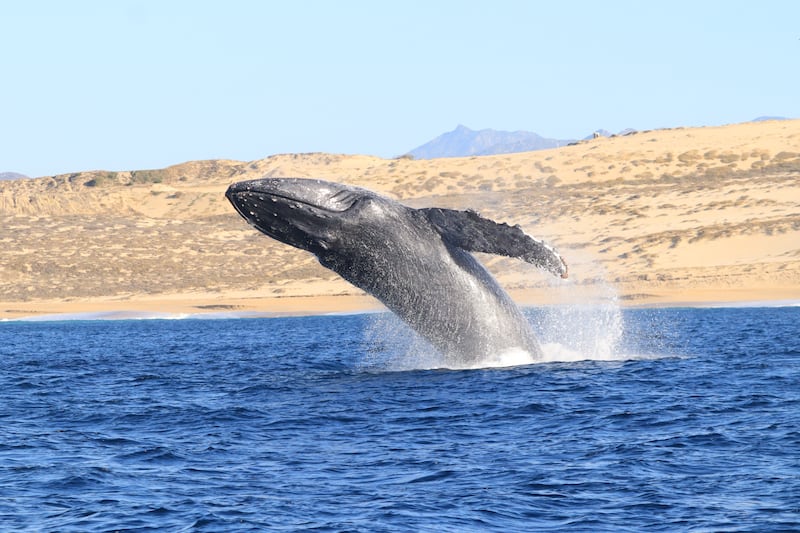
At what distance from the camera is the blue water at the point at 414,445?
10945mm

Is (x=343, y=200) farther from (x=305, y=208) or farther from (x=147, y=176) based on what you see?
(x=147, y=176)

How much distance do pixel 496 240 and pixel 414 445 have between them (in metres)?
4.49

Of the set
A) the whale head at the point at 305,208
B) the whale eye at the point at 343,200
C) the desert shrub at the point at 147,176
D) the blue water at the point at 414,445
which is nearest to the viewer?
the blue water at the point at 414,445

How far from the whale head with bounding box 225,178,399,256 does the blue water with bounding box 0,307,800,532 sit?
2.71 meters

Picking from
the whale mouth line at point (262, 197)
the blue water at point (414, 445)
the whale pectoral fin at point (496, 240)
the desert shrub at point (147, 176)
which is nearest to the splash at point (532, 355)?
the blue water at point (414, 445)

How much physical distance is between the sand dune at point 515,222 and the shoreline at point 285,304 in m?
0.22

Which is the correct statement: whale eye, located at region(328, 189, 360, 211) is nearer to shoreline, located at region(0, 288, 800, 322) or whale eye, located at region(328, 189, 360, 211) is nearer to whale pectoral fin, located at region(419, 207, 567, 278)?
whale pectoral fin, located at region(419, 207, 567, 278)

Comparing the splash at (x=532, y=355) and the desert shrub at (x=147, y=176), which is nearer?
the splash at (x=532, y=355)

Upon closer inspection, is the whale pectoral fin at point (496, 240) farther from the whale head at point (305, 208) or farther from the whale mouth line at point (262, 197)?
the whale mouth line at point (262, 197)

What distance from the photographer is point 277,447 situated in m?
14.2

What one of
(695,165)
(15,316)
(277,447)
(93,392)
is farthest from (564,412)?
(695,165)

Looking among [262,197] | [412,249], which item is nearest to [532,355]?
[412,249]

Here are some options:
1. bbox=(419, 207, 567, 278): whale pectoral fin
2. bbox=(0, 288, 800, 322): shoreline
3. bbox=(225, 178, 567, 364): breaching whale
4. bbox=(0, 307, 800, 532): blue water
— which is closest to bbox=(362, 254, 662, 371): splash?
bbox=(0, 307, 800, 532): blue water

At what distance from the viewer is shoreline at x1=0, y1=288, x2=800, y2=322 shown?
176ft
